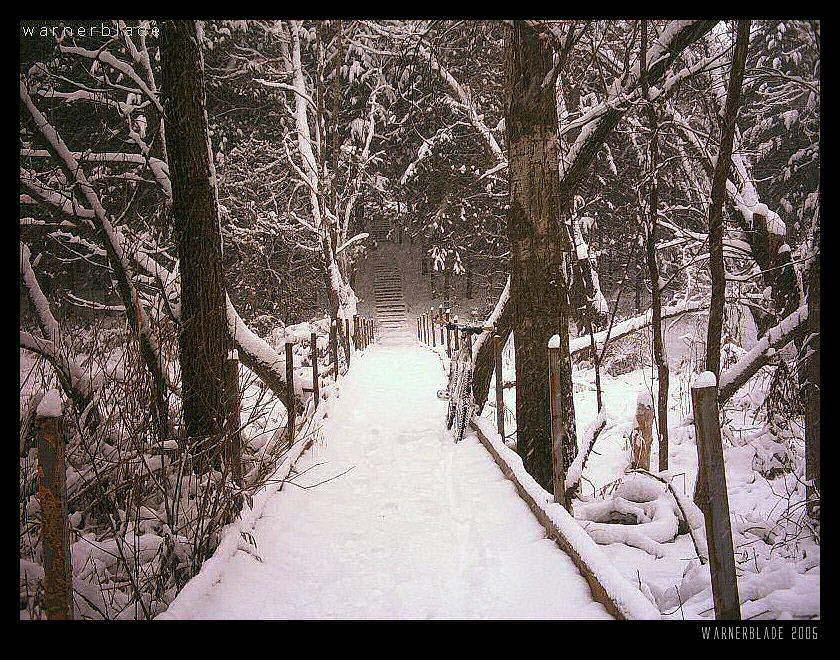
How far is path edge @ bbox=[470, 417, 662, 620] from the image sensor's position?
2.54 m

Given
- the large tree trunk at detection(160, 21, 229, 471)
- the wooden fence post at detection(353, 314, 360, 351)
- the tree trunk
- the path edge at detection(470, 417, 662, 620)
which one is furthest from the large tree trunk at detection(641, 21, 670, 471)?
the wooden fence post at detection(353, 314, 360, 351)

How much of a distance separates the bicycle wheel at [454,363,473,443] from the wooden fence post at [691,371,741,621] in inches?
172

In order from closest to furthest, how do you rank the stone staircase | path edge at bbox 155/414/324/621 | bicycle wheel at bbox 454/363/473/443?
path edge at bbox 155/414/324/621 < bicycle wheel at bbox 454/363/473/443 < the stone staircase

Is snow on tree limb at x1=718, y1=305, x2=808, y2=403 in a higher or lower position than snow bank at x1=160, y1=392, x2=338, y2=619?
higher

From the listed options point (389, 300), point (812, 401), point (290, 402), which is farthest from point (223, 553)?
point (389, 300)

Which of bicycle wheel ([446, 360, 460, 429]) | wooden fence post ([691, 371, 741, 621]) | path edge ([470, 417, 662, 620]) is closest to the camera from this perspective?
wooden fence post ([691, 371, 741, 621])

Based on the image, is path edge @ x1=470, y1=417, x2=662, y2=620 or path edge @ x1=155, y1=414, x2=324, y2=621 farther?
path edge @ x1=155, y1=414, x2=324, y2=621

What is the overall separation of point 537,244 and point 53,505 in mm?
4579

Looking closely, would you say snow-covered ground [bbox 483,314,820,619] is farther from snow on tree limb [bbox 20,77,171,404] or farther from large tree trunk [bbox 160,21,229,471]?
large tree trunk [bbox 160,21,229,471]

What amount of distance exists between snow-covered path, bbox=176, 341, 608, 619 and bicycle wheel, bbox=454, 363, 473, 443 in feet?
1.42

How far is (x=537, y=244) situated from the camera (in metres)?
5.77

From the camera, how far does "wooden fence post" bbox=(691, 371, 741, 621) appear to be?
2.22 meters

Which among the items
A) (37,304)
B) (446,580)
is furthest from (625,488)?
(37,304)

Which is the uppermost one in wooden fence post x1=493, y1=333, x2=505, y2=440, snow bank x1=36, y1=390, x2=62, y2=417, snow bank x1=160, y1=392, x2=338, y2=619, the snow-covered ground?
snow bank x1=36, y1=390, x2=62, y2=417
